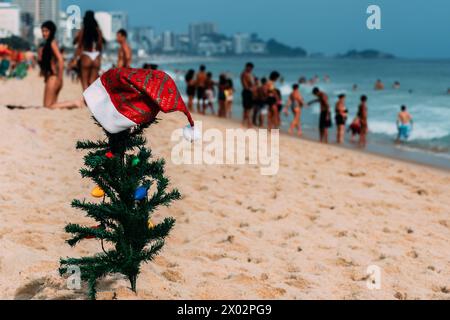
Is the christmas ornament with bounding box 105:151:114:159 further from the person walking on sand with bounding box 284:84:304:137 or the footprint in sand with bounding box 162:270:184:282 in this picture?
the person walking on sand with bounding box 284:84:304:137

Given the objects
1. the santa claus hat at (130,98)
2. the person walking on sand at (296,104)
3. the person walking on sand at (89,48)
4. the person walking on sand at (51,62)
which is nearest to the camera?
the santa claus hat at (130,98)

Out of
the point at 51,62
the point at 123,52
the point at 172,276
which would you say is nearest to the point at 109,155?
the point at 172,276

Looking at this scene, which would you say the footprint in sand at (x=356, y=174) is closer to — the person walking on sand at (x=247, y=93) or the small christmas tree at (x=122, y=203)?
the small christmas tree at (x=122, y=203)

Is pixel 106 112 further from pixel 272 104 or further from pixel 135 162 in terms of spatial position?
pixel 272 104

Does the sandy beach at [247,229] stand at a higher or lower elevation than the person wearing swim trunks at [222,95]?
lower

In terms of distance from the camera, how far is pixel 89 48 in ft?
32.9

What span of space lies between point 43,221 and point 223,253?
1540 millimetres

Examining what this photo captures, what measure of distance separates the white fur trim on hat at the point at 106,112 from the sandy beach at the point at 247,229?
0.64m

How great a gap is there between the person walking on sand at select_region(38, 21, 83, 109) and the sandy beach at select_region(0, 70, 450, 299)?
1.04 meters

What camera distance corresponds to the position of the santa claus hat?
307 centimetres

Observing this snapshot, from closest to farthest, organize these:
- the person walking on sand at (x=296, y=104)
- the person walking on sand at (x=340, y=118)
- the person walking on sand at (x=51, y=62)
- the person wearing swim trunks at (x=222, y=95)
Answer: the person walking on sand at (x=51, y=62) → the person walking on sand at (x=340, y=118) → the person walking on sand at (x=296, y=104) → the person wearing swim trunks at (x=222, y=95)

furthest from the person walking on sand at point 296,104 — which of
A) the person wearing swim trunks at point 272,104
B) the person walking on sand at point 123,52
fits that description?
the person walking on sand at point 123,52

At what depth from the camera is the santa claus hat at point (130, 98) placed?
3.07m
